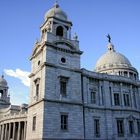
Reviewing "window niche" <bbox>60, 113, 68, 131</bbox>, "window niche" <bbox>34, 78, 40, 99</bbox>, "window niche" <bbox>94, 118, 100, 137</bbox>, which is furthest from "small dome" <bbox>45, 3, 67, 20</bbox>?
"window niche" <bbox>94, 118, 100, 137</bbox>

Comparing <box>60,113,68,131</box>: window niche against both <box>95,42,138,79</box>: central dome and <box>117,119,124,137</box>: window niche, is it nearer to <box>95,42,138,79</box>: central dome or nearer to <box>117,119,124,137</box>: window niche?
<box>117,119,124,137</box>: window niche

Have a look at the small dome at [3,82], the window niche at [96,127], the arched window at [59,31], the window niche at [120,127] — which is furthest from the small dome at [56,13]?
the small dome at [3,82]

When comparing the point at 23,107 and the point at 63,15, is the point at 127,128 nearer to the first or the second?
the point at 63,15

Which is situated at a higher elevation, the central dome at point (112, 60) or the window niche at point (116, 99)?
the central dome at point (112, 60)

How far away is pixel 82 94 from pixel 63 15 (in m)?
15.0

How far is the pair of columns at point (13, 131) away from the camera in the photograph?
166ft

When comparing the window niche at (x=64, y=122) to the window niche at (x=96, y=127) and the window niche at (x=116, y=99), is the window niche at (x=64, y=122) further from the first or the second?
the window niche at (x=116, y=99)

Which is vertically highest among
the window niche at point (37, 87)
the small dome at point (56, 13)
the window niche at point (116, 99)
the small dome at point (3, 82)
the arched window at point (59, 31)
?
the small dome at point (56, 13)

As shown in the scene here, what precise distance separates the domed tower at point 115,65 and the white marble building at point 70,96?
481 inches

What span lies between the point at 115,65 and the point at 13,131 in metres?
29.3

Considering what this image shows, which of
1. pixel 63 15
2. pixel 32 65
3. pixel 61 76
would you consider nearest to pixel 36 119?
pixel 61 76

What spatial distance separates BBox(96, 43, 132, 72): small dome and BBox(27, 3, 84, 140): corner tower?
794 inches

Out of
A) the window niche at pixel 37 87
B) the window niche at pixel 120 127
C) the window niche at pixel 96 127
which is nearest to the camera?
the window niche at pixel 37 87

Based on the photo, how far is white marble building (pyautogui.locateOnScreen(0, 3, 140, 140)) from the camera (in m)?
33.1
